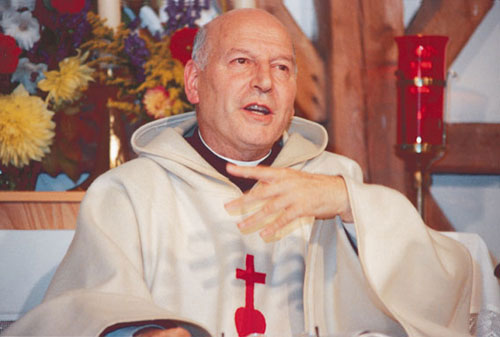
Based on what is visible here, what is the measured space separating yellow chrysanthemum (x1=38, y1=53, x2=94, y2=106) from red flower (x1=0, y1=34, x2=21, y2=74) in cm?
14

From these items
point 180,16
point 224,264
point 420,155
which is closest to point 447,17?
point 420,155

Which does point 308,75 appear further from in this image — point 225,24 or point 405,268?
point 405,268

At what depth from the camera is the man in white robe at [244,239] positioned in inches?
74.2

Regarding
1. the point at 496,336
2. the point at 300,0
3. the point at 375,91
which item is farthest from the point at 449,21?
the point at 496,336

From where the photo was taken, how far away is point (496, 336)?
8.35 ft

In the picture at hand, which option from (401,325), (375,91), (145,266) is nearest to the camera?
(401,325)

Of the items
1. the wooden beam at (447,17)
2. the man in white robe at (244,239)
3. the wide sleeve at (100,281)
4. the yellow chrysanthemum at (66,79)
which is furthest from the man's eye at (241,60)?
the wooden beam at (447,17)

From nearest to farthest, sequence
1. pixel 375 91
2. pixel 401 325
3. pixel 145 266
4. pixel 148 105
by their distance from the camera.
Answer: pixel 401 325 < pixel 145 266 < pixel 148 105 < pixel 375 91

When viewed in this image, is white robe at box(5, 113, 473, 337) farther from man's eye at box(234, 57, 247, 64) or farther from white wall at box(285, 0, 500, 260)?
white wall at box(285, 0, 500, 260)

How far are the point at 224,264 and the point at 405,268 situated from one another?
2.05ft

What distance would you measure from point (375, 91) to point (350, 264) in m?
1.73

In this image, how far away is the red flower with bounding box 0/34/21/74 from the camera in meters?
2.98

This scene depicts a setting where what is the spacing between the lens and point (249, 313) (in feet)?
7.72

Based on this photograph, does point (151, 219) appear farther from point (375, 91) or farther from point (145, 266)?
point (375, 91)
